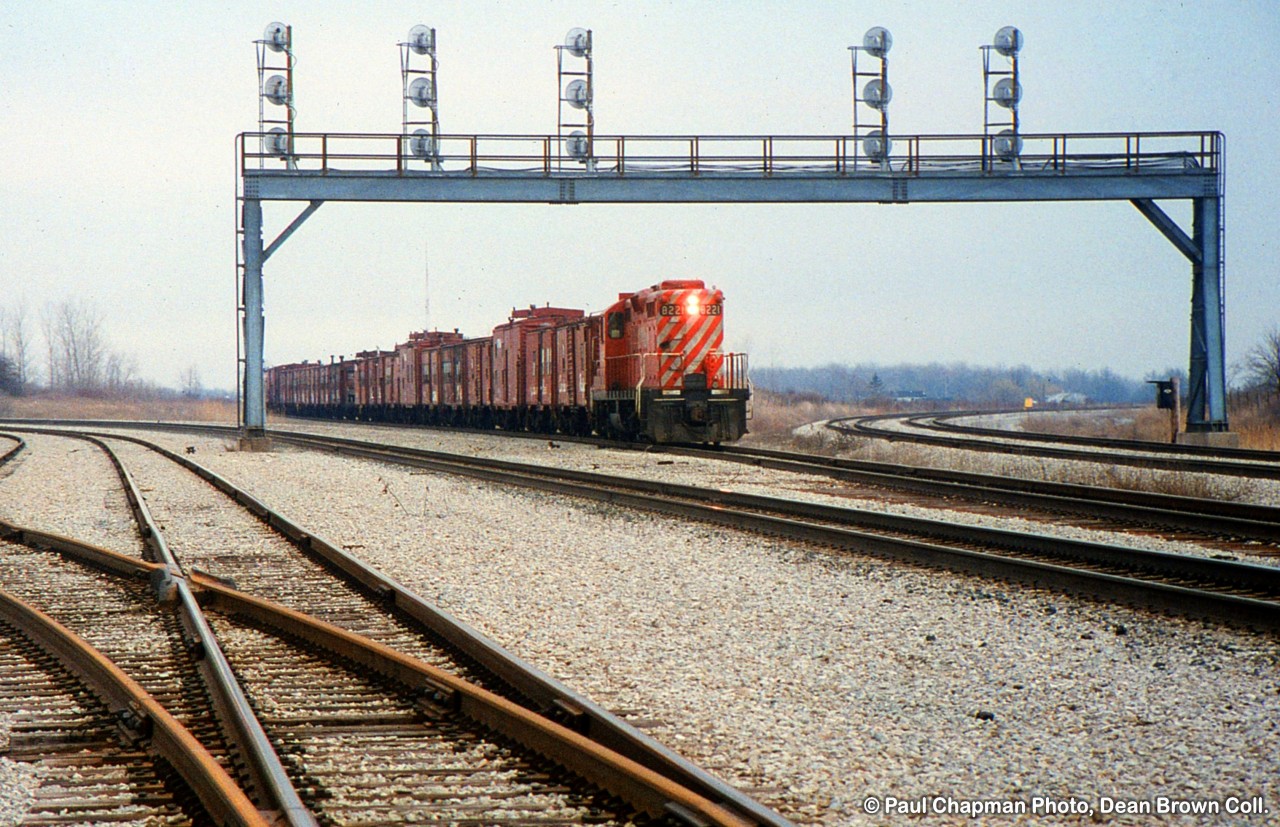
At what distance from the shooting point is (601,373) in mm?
23922

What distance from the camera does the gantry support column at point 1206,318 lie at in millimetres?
22906

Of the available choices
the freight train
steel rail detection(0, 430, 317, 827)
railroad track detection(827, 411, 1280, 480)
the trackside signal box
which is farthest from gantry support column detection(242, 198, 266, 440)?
the trackside signal box

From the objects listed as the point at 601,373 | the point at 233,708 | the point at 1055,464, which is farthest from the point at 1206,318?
the point at 233,708

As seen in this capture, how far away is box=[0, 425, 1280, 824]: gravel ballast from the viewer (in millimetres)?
3828

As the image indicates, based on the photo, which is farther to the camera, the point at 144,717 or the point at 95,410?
the point at 95,410

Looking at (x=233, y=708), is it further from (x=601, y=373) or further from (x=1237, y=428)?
(x=1237, y=428)

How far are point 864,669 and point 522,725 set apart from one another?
6.41 ft

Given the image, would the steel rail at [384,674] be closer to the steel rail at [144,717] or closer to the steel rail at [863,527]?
the steel rail at [144,717]

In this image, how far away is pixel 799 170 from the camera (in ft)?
74.2

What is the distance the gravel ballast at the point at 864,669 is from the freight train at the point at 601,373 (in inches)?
463

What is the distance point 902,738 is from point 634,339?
61.9 feet

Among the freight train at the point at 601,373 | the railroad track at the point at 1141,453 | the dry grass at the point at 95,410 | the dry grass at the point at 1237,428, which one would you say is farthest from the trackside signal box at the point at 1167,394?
the dry grass at the point at 95,410

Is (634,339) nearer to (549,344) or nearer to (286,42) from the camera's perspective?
(549,344)

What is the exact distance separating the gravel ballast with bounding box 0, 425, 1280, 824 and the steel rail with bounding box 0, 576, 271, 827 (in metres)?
1.57
